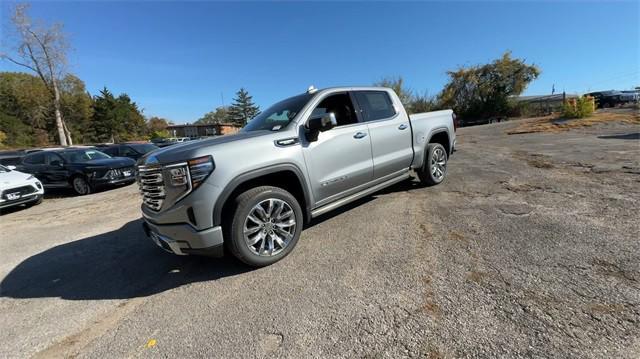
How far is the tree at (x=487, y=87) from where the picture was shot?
128ft

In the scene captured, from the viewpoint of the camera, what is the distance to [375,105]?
15.0 feet

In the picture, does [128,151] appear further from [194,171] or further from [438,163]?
[438,163]

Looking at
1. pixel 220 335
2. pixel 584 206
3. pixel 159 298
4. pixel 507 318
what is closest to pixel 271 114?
pixel 159 298

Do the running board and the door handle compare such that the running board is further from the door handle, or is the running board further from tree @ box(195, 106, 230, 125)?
tree @ box(195, 106, 230, 125)

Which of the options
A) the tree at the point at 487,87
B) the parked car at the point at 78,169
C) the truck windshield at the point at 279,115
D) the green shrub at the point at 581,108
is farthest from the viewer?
the tree at the point at 487,87

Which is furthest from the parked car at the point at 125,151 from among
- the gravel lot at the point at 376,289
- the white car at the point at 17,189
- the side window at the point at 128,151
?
the gravel lot at the point at 376,289

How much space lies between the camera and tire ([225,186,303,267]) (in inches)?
117

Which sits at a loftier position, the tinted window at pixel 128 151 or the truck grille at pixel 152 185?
the tinted window at pixel 128 151

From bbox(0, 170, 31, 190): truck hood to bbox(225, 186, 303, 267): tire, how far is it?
8204mm

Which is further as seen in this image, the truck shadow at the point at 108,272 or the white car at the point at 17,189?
the white car at the point at 17,189

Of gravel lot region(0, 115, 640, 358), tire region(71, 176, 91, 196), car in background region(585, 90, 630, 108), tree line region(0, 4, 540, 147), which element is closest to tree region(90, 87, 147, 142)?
tree line region(0, 4, 540, 147)

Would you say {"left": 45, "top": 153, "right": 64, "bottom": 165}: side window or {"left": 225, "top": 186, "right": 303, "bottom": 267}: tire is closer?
{"left": 225, "top": 186, "right": 303, "bottom": 267}: tire

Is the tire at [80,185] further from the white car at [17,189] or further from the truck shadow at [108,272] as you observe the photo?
the truck shadow at [108,272]

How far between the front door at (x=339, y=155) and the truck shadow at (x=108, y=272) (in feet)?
4.30
